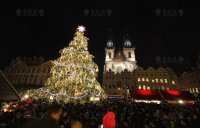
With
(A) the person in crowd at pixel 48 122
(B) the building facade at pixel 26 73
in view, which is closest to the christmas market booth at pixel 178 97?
(A) the person in crowd at pixel 48 122

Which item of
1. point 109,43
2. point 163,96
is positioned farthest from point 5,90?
point 109,43

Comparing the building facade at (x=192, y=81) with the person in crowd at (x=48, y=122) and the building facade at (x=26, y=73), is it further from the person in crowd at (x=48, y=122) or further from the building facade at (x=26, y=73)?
the building facade at (x=26, y=73)

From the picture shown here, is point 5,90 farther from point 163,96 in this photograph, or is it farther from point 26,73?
point 26,73

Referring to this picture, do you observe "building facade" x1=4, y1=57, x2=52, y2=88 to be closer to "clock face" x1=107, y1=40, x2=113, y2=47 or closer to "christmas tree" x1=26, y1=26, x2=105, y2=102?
"christmas tree" x1=26, y1=26, x2=105, y2=102

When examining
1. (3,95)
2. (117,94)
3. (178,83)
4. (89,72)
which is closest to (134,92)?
(89,72)

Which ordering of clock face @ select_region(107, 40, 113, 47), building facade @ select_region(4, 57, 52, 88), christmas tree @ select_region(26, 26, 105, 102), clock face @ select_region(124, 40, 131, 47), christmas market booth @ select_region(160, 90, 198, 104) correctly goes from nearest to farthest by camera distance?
christmas tree @ select_region(26, 26, 105, 102), christmas market booth @ select_region(160, 90, 198, 104), building facade @ select_region(4, 57, 52, 88), clock face @ select_region(124, 40, 131, 47), clock face @ select_region(107, 40, 113, 47)

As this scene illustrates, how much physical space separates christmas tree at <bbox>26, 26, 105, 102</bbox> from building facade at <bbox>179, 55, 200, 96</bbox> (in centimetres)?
3759

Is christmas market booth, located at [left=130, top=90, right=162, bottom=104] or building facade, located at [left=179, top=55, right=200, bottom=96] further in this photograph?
building facade, located at [left=179, top=55, right=200, bottom=96]

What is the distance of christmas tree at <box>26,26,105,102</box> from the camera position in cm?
1634

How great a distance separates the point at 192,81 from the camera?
43.7 meters

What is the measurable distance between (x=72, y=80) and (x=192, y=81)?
145 ft

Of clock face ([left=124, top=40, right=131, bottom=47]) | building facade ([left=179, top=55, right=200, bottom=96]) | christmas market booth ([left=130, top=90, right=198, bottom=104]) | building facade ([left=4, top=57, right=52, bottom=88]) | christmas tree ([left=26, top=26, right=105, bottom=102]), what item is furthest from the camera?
clock face ([left=124, top=40, right=131, bottom=47])

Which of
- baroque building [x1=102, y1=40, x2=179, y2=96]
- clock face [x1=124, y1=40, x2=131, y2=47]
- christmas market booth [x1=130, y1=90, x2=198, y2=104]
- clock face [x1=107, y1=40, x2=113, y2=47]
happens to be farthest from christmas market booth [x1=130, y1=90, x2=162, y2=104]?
clock face [x1=107, y1=40, x2=113, y2=47]

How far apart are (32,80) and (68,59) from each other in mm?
37875
